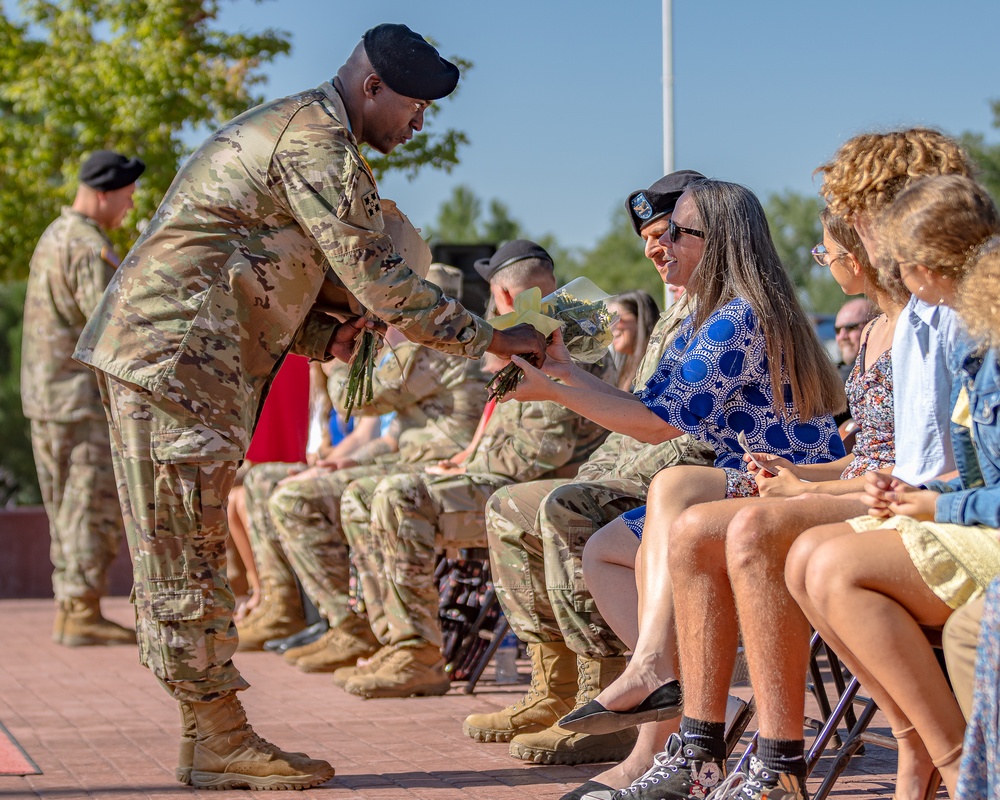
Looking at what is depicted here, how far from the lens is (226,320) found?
13.2 ft

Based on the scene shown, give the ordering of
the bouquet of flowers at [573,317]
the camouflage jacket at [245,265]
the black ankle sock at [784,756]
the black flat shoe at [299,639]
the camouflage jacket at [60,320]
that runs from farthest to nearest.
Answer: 1. the camouflage jacket at [60,320]
2. the black flat shoe at [299,639]
3. the bouquet of flowers at [573,317]
4. the camouflage jacket at [245,265]
5. the black ankle sock at [784,756]

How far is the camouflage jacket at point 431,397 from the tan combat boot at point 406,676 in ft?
4.20

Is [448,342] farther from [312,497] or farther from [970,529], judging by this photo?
[312,497]

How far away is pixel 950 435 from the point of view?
3090 mm

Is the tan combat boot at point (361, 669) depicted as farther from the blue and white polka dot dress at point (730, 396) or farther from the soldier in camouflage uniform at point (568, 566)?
the blue and white polka dot dress at point (730, 396)

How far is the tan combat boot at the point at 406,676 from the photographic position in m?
5.89

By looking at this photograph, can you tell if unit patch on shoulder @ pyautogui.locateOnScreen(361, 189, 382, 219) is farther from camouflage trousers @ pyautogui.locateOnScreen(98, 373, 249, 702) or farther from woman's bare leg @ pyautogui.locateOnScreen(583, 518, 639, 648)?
woman's bare leg @ pyautogui.locateOnScreen(583, 518, 639, 648)

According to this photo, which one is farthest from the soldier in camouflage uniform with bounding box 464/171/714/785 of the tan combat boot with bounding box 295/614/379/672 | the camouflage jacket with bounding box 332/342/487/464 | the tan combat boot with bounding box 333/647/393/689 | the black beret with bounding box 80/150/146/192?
the black beret with bounding box 80/150/146/192

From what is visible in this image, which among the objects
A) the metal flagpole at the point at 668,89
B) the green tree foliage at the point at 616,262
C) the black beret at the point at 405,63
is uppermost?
the metal flagpole at the point at 668,89

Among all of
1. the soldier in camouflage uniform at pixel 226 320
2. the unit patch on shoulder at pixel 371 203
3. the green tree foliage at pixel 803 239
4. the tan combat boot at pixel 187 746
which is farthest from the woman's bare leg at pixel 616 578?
the green tree foliage at pixel 803 239

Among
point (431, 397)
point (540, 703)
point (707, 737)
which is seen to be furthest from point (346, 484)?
point (707, 737)

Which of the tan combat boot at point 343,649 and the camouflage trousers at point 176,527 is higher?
the camouflage trousers at point 176,527

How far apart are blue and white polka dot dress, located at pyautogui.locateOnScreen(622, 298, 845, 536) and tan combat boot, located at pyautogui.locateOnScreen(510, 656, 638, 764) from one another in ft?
3.17

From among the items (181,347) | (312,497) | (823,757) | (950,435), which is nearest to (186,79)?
(312,497)
